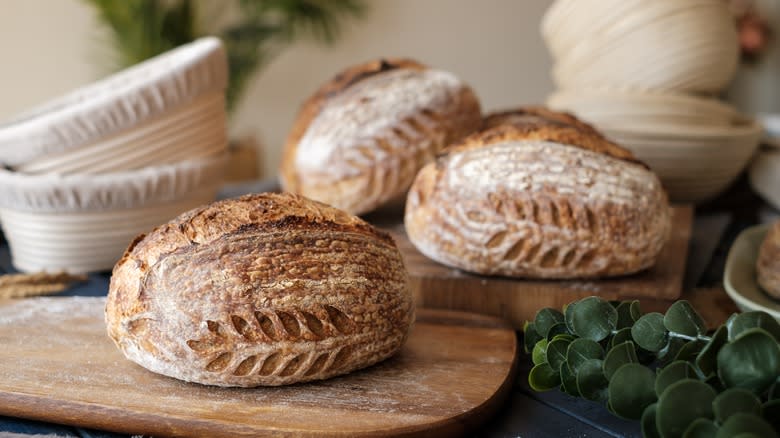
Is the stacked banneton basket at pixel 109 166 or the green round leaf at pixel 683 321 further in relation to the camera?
the stacked banneton basket at pixel 109 166

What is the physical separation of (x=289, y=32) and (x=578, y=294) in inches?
144

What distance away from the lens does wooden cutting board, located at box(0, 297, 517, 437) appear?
0.85 metres

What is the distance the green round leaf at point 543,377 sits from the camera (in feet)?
2.84

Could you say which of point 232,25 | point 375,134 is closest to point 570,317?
point 375,134

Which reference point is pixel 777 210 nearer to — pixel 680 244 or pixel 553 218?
pixel 680 244

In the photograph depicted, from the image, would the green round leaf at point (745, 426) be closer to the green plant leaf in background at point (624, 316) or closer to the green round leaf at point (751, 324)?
the green round leaf at point (751, 324)

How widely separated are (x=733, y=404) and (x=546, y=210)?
565 mm

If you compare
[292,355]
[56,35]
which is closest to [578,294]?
[292,355]

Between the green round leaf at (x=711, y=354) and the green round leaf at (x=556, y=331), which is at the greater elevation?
the green round leaf at (x=711, y=354)

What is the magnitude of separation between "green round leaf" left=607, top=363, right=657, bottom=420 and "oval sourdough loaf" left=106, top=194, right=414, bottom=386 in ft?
1.00

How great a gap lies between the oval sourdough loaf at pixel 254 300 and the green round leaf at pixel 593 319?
0.24m

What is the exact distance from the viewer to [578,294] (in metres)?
1.20

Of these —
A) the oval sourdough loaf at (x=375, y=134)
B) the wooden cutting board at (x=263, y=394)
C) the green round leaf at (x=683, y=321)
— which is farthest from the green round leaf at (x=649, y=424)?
the oval sourdough loaf at (x=375, y=134)

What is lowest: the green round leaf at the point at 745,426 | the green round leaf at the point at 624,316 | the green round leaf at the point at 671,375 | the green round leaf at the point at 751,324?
the green round leaf at the point at 624,316
